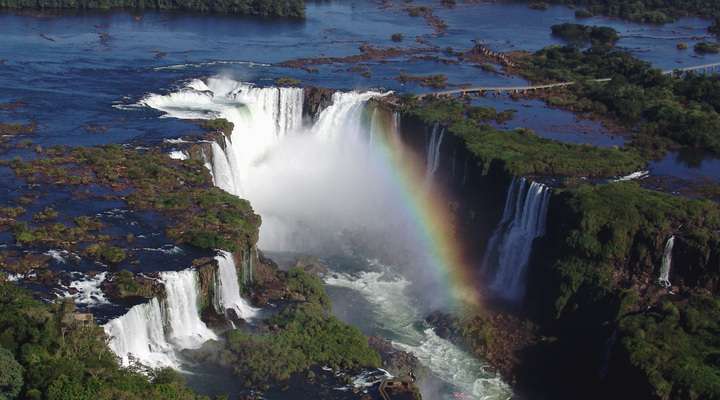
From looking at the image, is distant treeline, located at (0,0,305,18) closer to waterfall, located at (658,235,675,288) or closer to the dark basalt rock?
the dark basalt rock

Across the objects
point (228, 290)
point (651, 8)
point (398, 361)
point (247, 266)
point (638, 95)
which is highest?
point (651, 8)

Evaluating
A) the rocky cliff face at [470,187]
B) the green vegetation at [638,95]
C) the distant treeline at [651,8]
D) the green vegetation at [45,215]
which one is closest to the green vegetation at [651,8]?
the distant treeline at [651,8]

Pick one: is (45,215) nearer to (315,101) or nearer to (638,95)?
(315,101)

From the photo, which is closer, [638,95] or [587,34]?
[638,95]

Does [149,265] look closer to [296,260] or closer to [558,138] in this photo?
[296,260]

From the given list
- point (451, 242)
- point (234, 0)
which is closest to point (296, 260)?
point (451, 242)

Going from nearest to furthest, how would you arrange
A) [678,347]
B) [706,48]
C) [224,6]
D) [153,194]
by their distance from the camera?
[678,347], [153,194], [706,48], [224,6]

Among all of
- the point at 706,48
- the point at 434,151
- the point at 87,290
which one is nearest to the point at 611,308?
the point at 434,151
